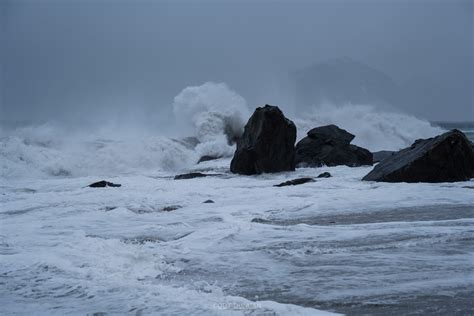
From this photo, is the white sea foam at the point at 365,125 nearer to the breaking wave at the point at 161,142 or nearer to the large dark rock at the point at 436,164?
the breaking wave at the point at 161,142

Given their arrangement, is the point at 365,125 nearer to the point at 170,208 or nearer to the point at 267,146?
the point at 267,146

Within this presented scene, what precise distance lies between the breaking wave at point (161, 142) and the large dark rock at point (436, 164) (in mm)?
11166

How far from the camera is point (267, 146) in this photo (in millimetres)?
15492

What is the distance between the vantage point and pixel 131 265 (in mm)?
4551

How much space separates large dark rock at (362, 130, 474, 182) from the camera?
10.8 m

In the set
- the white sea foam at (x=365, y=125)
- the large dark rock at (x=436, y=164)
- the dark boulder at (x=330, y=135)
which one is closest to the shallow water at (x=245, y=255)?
the large dark rock at (x=436, y=164)

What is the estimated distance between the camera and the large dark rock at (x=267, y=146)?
15266 millimetres

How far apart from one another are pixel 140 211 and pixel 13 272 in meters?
3.84

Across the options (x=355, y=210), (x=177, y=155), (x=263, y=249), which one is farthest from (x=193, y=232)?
(x=177, y=155)

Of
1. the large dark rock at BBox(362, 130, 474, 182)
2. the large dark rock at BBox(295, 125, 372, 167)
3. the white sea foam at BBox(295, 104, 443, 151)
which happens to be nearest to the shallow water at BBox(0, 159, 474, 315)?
the large dark rock at BBox(362, 130, 474, 182)

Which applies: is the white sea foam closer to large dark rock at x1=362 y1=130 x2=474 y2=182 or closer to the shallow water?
large dark rock at x1=362 y1=130 x2=474 y2=182

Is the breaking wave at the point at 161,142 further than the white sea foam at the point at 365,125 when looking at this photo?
No

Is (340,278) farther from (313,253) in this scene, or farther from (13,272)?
(13,272)

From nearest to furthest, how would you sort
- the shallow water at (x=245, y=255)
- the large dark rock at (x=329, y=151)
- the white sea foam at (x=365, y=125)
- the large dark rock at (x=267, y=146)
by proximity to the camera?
the shallow water at (x=245, y=255) → the large dark rock at (x=267, y=146) → the large dark rock at (x=329, y=151) → the white sea foam at (x=365, y=125)
